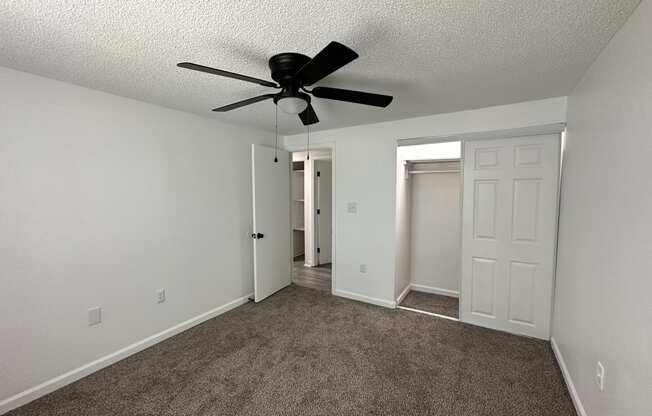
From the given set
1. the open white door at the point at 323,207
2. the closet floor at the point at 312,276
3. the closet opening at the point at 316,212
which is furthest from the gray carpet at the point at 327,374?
the open white door at the point at 323,207

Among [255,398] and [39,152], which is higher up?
[39,152]

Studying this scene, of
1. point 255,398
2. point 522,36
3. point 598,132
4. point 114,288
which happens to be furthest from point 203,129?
point 598,132

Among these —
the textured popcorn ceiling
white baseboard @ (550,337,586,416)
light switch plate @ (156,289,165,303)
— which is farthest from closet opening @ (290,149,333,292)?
white baseboard @ (550,337,586,416)

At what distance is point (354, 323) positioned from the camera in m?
3.01

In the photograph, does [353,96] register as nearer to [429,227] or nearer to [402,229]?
[402,229]

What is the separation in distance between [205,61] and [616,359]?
2.74 meters

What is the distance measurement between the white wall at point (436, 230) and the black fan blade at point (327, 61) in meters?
2.74

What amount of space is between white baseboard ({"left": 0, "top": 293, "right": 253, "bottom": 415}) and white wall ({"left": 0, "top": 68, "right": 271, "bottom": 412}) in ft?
0.14

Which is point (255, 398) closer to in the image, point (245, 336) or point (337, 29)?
point (245, 336)

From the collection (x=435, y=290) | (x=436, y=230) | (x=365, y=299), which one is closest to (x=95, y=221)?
(x=365, y=299)

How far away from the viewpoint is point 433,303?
3.57 metres

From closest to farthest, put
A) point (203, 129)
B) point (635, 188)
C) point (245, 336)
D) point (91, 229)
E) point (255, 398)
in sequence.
Answer: point (635, 188) < point (255, 398) < point (91, 229) < point (245, 336) < point (203, 129)

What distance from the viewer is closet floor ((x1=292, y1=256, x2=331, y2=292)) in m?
4.24

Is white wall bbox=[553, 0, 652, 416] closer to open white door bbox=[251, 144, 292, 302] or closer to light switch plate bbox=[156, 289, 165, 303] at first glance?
open white door bbox=[251, 144, 292, 302]
